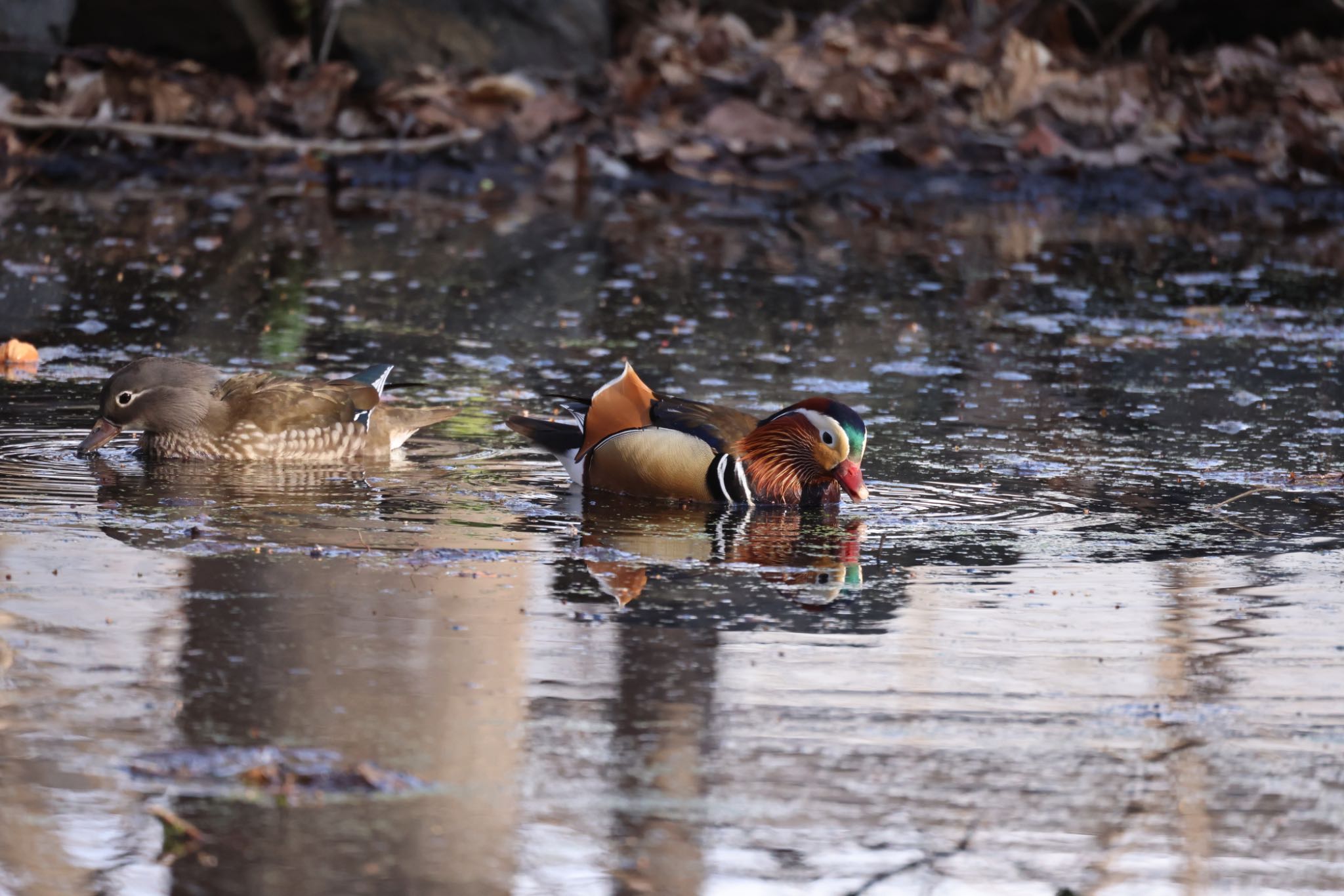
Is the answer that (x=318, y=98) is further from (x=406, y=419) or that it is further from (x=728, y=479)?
(x=728, y=479)

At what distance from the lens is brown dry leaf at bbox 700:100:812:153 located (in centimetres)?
1519

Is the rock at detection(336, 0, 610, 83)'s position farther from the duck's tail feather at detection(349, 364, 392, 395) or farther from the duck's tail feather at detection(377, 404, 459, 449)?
the duck's tail feather at detection(377, 404, 459, 449)

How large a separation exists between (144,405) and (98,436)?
19 cm

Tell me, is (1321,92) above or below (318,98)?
above

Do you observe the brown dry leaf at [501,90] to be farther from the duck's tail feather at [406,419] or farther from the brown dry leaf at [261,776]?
the brown dry leaf at [261,776]

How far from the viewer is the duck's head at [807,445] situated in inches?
242

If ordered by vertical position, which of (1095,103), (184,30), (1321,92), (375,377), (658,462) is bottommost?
(658,462)

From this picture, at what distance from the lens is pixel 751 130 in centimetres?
1524

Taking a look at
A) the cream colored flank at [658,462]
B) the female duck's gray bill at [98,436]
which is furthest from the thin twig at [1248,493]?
the female duck's gray bill at [98,436]

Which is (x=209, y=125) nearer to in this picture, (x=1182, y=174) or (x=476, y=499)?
(x=1182, y=174)

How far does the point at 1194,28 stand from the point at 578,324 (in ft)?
37.9

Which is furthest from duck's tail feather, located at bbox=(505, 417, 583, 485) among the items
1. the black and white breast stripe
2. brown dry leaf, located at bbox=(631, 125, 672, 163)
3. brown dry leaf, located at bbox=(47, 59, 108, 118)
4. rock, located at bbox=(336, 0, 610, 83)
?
rock, located at bbox=(336, 0, 610, 83)

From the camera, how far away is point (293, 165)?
1490 centimetres

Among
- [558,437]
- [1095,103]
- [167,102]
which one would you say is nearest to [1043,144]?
[1095,103]
